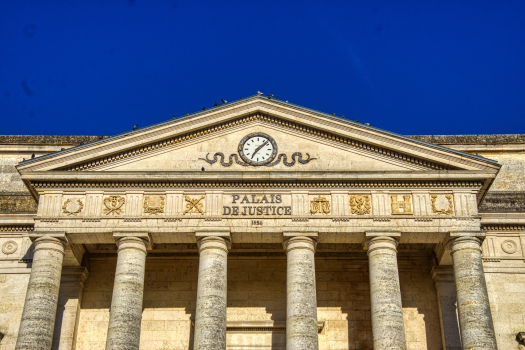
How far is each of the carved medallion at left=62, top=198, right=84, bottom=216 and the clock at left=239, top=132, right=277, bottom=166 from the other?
5.77 meters

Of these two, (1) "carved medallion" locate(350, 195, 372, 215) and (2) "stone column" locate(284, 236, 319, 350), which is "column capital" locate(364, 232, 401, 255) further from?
(2) "stone column" locate(284, 236, 319, 350)

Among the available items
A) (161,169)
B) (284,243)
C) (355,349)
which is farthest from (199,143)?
(355,349)

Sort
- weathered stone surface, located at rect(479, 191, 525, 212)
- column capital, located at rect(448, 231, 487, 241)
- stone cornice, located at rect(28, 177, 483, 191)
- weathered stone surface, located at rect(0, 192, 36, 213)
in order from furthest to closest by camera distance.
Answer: weathered stone surface, located at rect(0, 192, 36, 213) < weathered stone surface, located at rect(479, 191, 525, 212) < stone cornice, located at rect(28, 177, 483, 191) < column capital, located at rect(448, 231, 487, 241)

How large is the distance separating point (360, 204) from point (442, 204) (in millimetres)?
2745

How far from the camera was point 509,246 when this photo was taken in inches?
1113

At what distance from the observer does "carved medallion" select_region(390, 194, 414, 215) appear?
83.4 ft

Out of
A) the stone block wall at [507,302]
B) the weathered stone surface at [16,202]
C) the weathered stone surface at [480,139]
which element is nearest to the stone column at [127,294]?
the weathered stone surface at [16,202]

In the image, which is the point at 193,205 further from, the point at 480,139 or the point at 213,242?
the point at 480,139

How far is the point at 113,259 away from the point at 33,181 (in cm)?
473

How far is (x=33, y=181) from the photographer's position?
25781 millimetres

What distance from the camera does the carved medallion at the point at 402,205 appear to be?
1001 inches

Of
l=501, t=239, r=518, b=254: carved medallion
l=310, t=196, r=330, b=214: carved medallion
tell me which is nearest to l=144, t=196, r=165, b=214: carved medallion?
l=310, t=196, r=330, b=214: carved medallion

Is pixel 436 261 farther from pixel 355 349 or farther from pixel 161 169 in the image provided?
pixel 161 169

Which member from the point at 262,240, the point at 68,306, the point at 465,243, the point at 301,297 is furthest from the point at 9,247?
the point at 465,243
